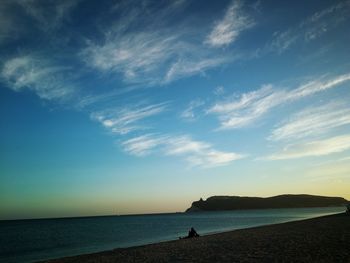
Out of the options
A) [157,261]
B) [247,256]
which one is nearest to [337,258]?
[247,256]

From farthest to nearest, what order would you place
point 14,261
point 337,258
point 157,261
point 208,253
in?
point 14,261, point 208,253, point 157,261, point 337,258

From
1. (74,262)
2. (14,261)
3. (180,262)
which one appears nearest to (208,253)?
(180,262)

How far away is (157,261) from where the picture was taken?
20.4 metres

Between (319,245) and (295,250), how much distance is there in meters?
2.47

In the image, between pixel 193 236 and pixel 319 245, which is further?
pixel 193 236

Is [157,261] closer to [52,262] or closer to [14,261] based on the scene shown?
[52,262]

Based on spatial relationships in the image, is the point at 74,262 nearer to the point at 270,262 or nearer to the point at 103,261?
the point at 103,261

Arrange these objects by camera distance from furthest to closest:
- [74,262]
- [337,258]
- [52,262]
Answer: [52,262] → [74,262] → [337,258]

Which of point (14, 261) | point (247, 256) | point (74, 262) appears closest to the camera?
point (247, 256)

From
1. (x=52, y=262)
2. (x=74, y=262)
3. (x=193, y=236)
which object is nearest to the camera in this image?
(x=74, y=262)

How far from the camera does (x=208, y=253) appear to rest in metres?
22.0

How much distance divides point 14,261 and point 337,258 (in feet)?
115

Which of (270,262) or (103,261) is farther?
(103,261)

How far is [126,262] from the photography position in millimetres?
21203
